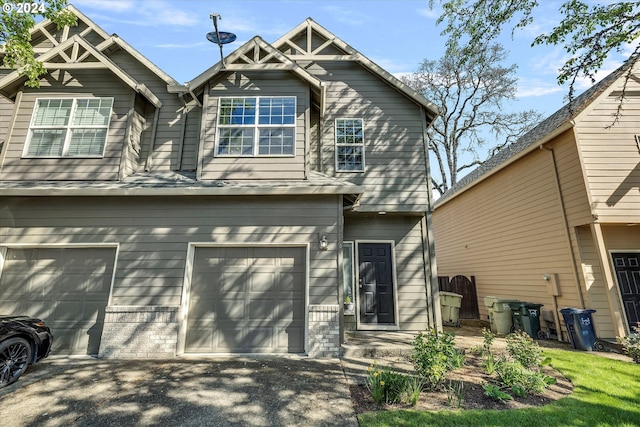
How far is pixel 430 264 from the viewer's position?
326 inches

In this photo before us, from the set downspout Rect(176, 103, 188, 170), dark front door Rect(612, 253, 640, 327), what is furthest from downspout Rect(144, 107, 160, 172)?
dark front door Rect(612, 253, 640, 327)

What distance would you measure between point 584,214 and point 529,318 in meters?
3.13

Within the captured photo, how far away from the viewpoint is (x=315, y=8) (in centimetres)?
937

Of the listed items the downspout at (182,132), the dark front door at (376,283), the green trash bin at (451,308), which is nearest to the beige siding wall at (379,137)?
the dark front door at (376,283)

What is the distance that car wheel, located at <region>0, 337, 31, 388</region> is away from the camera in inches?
180

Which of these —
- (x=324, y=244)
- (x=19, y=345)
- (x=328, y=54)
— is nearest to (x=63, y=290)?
(x=19, y=345)

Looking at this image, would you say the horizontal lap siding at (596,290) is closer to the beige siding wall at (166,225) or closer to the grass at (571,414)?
the grass at (571,414)

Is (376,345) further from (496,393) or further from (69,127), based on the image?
(69,127)

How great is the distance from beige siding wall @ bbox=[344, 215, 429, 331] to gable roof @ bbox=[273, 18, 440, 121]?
3530mm

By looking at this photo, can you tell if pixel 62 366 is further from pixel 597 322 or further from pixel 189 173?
pixel 597 322

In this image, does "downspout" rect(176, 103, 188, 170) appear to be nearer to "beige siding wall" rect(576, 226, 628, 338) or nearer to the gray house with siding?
the gray house with siding

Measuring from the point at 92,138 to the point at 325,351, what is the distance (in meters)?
7.68

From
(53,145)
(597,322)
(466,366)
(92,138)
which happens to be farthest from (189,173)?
(597,322)

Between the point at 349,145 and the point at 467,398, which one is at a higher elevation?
the point at 349,145
